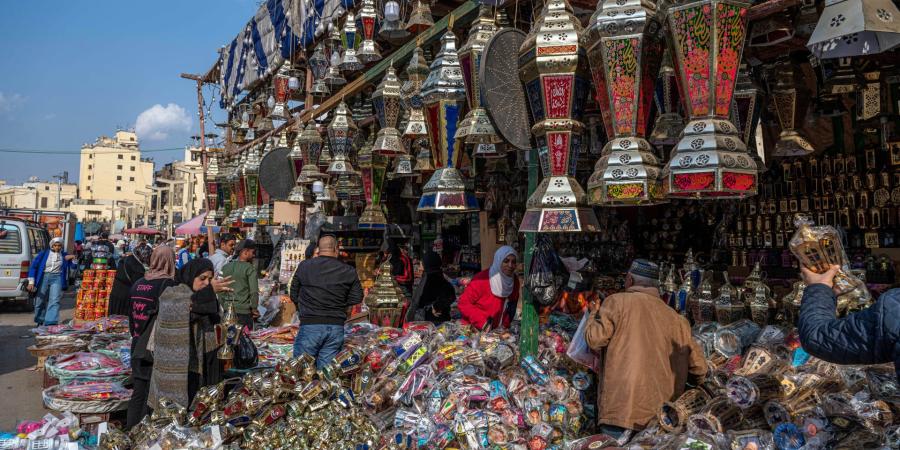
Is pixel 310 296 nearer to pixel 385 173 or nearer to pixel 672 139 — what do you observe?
pixel 385 173

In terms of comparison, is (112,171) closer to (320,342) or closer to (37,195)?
(37,195)

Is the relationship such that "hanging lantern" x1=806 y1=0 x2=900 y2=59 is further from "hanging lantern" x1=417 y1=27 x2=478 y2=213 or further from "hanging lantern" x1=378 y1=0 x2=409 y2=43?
"hanging lantern" x1=378 y1=0 x2=409 y2=43

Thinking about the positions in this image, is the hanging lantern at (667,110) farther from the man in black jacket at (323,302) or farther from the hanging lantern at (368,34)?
the hanging lantern at (368,34)

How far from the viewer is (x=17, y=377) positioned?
19.4ft

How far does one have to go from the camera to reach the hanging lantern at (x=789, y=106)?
3.15m

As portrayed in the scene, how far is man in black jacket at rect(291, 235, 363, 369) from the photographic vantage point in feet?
13.0

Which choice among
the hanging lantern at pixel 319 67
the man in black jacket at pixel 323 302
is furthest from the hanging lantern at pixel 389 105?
the hanging lantern at pixel 319 67

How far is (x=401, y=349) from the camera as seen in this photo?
3688mm

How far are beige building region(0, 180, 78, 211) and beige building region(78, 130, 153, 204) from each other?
252 cm

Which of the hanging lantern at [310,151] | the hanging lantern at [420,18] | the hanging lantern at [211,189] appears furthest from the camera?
the hanging lantern at [211,189]

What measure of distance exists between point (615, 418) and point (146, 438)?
7.87 ft

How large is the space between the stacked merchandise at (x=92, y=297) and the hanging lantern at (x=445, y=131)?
6395mm

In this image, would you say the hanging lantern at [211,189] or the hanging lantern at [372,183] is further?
the hanging lantern at [211,189]

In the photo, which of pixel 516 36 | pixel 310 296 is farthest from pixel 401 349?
pixel 516 36
